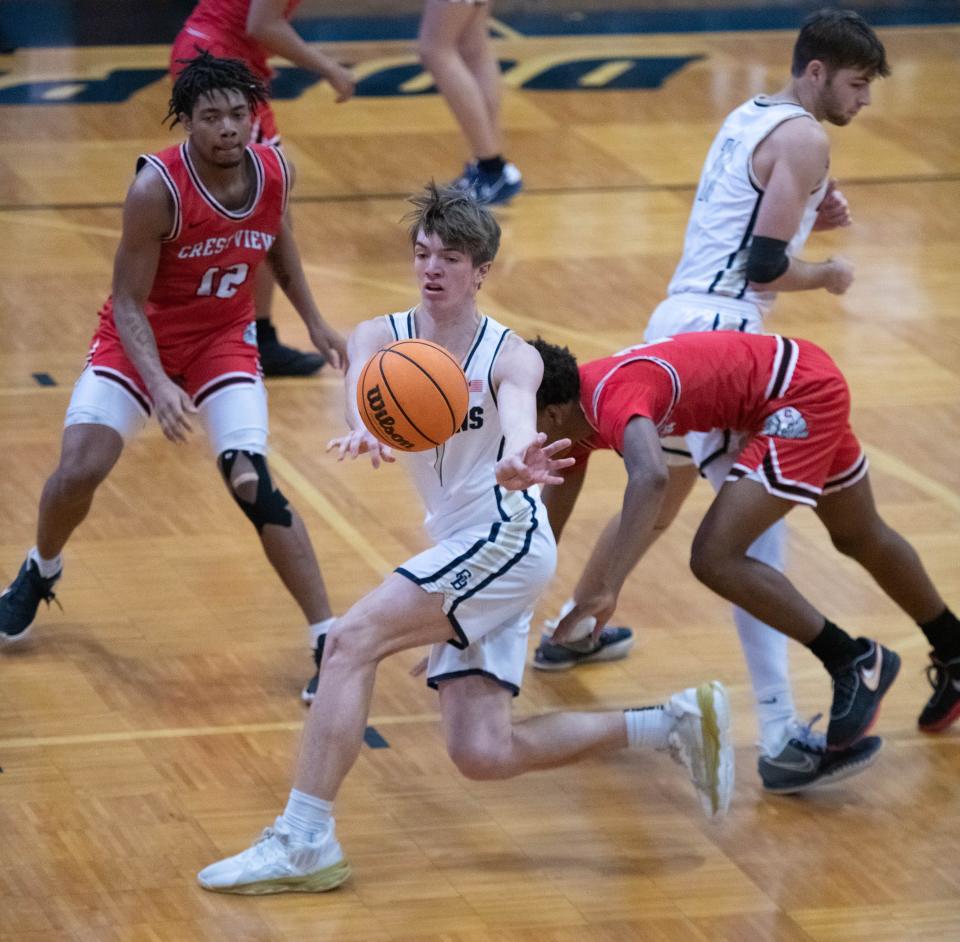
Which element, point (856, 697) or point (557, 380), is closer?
point (557, 380)

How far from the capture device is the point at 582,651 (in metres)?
6.05

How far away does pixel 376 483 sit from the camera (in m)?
7.39

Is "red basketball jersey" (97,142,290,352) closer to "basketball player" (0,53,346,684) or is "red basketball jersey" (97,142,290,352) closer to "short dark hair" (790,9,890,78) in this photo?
"basketball player" (0,53,346,684)

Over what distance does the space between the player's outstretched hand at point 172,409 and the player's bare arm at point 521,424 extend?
1189mm

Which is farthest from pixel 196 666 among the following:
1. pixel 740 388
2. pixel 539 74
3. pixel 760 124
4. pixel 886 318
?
pixel 539 74

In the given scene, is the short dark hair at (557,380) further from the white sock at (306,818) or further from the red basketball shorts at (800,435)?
Result: the white sock at (306,818)

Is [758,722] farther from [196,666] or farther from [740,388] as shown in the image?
[196,666]

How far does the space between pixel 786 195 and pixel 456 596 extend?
1.72 m

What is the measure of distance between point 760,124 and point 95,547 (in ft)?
9.13

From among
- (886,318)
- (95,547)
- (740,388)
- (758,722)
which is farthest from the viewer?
(886,318)

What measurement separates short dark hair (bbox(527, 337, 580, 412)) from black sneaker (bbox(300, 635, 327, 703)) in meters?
1.18

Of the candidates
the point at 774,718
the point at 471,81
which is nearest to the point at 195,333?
the point at 774,718

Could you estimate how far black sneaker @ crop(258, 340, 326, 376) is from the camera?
8414 millimetres

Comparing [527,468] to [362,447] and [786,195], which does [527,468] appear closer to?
[362,447]
